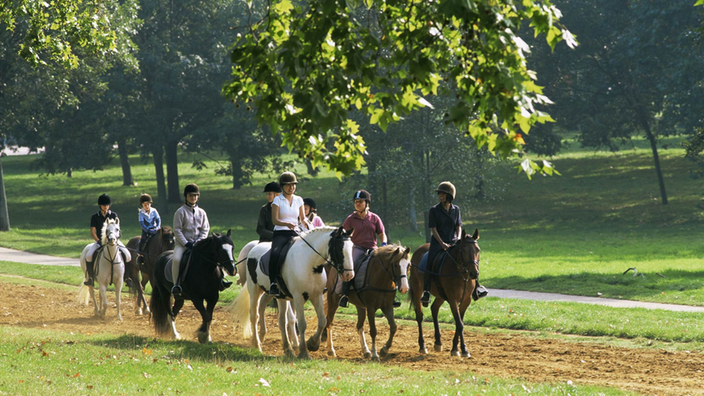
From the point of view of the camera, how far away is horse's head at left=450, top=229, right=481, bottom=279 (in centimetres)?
1208

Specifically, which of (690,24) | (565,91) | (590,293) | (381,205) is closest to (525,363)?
(590,293)

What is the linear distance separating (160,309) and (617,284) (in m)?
13.6

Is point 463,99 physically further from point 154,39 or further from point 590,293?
point 154,39

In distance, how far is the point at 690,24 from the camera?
134ft

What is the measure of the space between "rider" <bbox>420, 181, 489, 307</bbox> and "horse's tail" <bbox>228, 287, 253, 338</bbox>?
3.10 meters

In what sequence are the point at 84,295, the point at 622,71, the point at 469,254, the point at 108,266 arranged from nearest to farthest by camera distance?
the point at 469,254 < the point at 108,266 < the point at 84,295 < the point at 622,71

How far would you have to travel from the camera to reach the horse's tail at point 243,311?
44.0 ft

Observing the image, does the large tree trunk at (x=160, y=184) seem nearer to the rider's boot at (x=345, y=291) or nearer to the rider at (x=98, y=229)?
the rider at (x=98, y=229)

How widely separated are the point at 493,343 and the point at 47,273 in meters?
16.9

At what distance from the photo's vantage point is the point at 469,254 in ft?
39.9

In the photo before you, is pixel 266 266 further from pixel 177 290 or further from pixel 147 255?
pixel 147 255

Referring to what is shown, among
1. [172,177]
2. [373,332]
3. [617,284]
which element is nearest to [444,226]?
[373,332]

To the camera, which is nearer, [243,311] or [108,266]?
[243,311]

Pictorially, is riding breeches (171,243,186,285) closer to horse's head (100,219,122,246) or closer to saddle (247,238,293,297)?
saddle (247,238,293,297)
